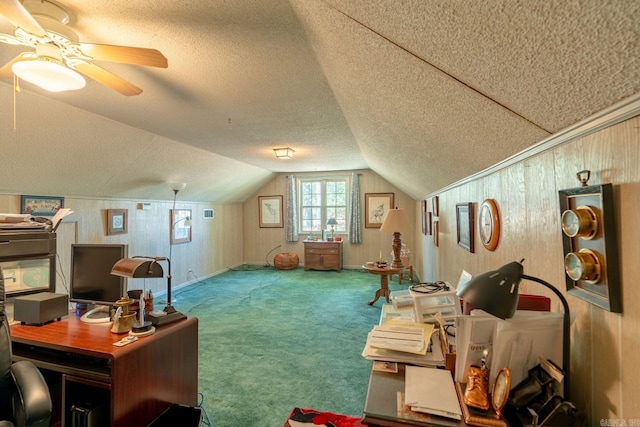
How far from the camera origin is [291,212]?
7254 mm

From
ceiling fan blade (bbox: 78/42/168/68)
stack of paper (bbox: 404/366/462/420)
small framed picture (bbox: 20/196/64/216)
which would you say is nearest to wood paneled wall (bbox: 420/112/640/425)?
stack of paper (bbox: 404/366/462/420)

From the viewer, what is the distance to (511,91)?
88cm

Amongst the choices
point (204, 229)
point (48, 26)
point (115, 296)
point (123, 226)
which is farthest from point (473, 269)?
point (204, 229)

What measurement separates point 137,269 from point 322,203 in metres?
5.88

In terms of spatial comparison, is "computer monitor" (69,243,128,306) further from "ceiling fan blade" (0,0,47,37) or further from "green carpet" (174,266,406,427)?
"ceiling fan blade" (0,0,47,37)

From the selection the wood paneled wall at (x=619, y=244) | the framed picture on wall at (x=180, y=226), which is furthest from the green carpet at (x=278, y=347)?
A: the wood paneled wall at (x=619, y=244)

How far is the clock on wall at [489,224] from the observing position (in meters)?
1.62

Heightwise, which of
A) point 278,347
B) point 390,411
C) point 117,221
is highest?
point 117,221

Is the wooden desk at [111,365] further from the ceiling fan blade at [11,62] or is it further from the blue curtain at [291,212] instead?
the blue curtain at [291,212]

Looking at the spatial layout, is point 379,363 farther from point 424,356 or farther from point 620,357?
point 620,357

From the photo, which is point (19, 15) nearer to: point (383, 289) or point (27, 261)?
point (27, 261)

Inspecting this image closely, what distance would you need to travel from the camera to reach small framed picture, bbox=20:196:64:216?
3.10 m

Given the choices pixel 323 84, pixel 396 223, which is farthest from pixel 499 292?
pixel 396 223

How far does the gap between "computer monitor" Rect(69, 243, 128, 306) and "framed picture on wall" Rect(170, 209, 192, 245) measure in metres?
3.51
